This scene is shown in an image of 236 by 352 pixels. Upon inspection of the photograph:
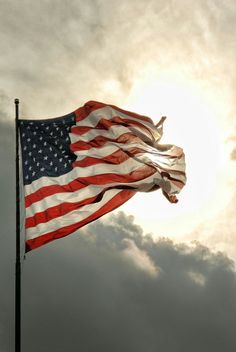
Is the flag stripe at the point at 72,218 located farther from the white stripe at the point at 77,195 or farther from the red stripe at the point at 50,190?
the red stripe at the point at 50,190

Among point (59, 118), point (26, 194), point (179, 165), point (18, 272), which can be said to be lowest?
point (18, 272)

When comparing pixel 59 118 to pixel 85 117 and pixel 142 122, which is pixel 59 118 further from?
pixel 142 122

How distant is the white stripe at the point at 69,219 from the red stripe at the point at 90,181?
2.31 ft

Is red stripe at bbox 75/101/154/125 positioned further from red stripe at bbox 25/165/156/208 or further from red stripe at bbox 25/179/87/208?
red stripe at bbox 25/179/87/208

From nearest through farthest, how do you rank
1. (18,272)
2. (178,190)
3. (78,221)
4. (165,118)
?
(18,272) < (78,221) < (178,190) < (165,118)

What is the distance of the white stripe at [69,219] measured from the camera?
30.4 m

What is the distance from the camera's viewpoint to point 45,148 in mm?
33219

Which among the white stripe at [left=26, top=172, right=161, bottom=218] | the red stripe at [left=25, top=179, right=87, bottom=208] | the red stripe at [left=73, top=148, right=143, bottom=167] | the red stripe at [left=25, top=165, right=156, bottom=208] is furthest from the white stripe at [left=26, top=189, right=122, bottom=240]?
the red stripe at [left=73, top=148, right=143, bottom=167]

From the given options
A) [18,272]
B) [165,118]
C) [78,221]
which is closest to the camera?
[18,272]

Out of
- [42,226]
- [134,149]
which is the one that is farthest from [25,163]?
[134,149]

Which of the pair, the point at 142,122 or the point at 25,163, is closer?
the point at 25,163

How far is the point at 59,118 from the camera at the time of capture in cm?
3422

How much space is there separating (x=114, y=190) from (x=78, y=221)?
9.70ft

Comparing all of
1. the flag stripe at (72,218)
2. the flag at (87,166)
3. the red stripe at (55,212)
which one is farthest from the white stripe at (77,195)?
the flag stripe at (72,218)
